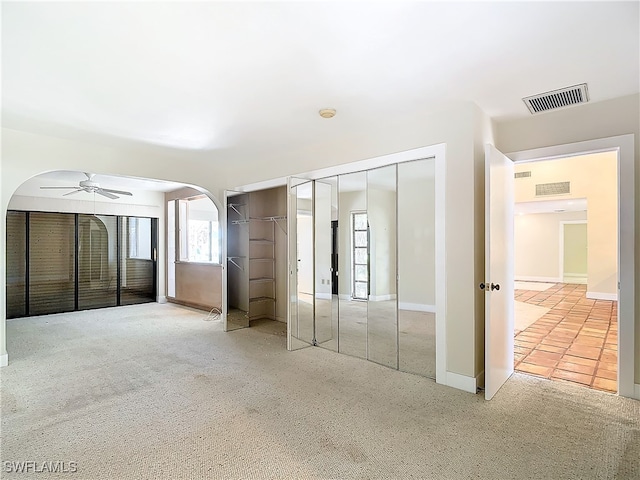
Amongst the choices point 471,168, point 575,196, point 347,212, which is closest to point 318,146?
point 347,212

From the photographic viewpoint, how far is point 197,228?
7.64m

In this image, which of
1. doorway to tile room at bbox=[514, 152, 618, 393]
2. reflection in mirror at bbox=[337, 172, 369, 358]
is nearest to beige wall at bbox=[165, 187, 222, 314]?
reflection in mirror at bbox=[337, 172, 369, 358]

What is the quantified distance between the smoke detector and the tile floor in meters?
3.31

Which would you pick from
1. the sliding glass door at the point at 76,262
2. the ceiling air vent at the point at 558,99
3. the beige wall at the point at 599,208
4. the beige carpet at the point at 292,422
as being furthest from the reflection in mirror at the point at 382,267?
the beige wall at the point at 599,208

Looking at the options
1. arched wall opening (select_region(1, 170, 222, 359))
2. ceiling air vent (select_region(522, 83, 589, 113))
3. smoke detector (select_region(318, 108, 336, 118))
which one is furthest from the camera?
arched wall opening (select_region(1, 170, 222, 359))

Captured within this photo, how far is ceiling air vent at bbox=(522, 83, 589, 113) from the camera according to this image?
2804 mm

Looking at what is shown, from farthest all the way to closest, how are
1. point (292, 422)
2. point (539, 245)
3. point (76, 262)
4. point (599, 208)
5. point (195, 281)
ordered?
point (539, 245) → point (599, 208) → point (195, 281) → point (76, 262) → point (292, 422)

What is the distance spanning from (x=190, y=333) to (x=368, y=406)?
3355 mm

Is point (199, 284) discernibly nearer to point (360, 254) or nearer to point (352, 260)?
point (352, 260)

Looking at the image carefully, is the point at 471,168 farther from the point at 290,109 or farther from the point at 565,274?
the point at 565,274

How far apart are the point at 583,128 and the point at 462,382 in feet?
8.44

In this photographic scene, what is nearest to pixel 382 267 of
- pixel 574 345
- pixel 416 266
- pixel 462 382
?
pixel 416 266

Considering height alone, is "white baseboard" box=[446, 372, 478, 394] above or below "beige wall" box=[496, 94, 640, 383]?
below

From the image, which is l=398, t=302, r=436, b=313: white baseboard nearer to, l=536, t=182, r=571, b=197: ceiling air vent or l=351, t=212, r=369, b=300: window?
l=351, t=212, r=369, b=300: window
